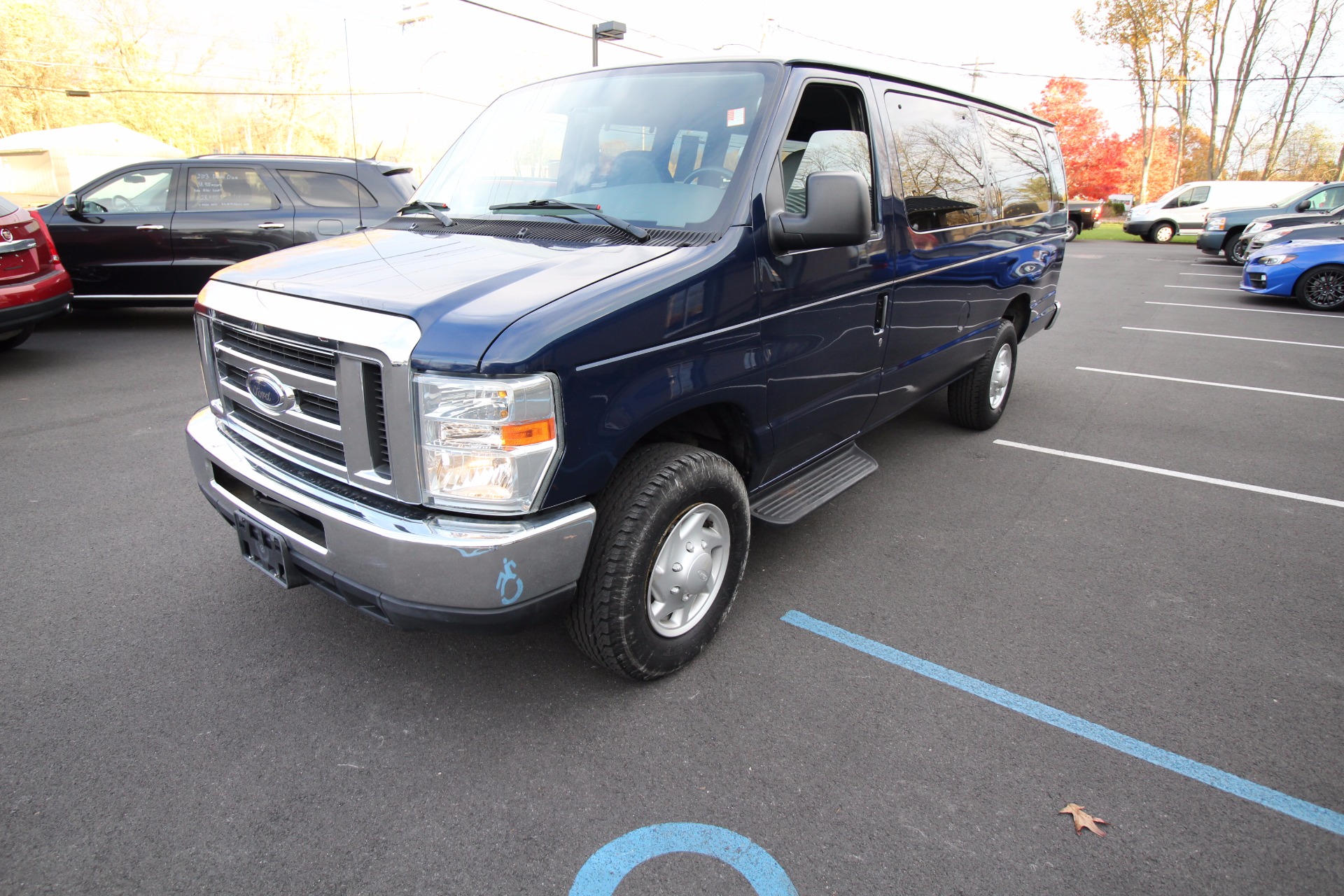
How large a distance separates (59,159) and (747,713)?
27.4 metres

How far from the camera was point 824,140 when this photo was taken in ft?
10.5

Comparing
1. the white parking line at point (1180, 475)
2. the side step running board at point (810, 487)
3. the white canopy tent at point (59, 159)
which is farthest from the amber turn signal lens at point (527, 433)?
the white canopy tent at point (59, 159)

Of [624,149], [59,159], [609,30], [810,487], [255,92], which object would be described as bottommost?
[810,487]

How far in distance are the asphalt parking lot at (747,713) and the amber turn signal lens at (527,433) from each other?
3.49 feet

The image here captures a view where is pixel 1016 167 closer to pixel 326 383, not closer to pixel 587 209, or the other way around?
pixel 587 209

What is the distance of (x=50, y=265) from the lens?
6.76 m

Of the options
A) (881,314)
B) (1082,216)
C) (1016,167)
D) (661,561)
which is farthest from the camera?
(1082,216)

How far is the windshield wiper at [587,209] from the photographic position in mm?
2725

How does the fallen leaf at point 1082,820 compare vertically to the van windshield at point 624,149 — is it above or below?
below

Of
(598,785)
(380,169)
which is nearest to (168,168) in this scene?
(380,169)

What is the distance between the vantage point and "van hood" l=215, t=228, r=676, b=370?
212cm

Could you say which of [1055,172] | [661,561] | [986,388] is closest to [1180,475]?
[986,388]

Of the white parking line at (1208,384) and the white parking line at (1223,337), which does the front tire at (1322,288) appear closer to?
the white parking line at (1223,337)

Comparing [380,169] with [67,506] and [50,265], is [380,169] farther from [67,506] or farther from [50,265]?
[67,506]
